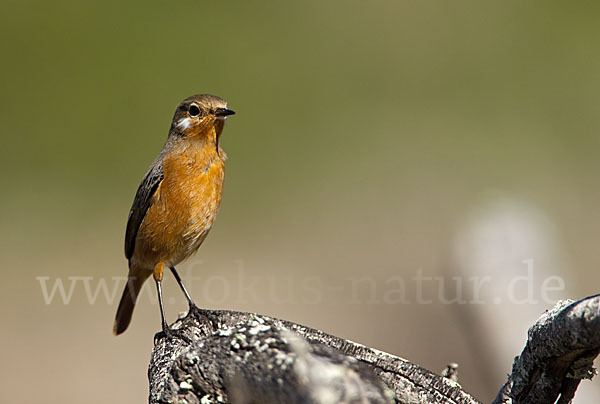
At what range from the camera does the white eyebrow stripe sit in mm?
6078

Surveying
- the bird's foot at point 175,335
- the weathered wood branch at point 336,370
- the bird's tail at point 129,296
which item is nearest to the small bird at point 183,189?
the bird's tail at point 129,296

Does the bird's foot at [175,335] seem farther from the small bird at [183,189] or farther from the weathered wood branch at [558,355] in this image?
the weathered wood branch at [558,355]

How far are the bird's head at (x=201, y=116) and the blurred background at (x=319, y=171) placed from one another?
3.37 metres

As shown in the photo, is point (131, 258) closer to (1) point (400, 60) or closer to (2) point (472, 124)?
(2) point (472, 124)

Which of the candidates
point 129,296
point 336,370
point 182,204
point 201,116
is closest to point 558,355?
point 336,370

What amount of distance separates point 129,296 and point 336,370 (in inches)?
182

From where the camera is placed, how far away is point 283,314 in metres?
11.9

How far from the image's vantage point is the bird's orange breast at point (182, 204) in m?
5.91

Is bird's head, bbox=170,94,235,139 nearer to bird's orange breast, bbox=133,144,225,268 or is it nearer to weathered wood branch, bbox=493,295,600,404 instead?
bird's orange breast, bbox=133,144,225,268

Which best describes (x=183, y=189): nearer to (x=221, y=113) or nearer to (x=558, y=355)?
(x=221, y=113)

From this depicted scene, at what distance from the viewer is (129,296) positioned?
6.88 metres

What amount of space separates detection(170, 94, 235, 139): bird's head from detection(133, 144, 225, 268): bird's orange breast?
0.13 m

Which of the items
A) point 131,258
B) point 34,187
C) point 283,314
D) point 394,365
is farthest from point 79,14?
point 394,365

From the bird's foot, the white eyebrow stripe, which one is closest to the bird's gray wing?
the white eyebrow stripe
